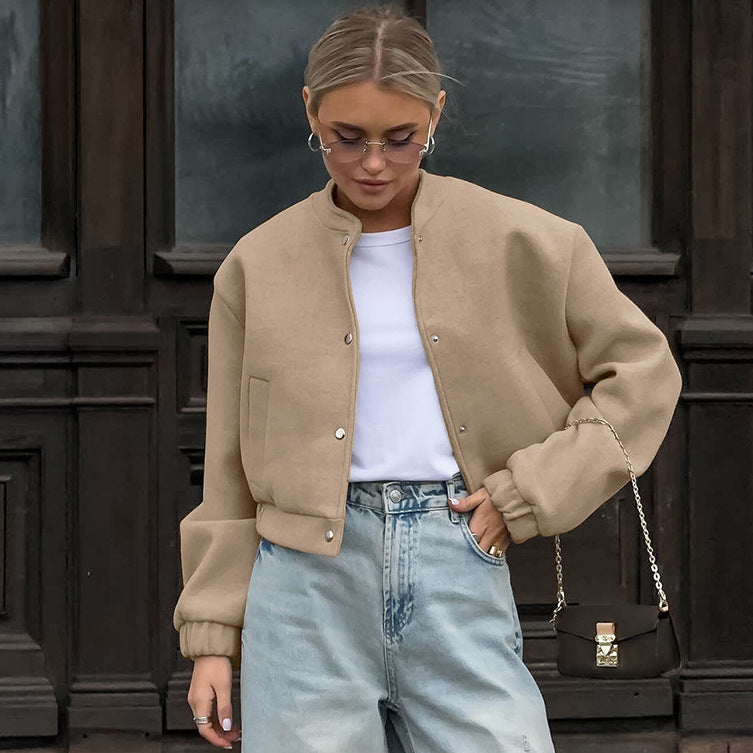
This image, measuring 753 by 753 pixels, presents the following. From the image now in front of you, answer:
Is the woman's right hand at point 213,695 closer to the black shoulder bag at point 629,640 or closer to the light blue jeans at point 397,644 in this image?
the light blue jeans at point 397,644

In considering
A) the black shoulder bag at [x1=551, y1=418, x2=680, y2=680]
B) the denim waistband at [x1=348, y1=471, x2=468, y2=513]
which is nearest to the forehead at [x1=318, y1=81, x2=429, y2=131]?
the denim waistband at [x1=348, y1=471, x2=468, y2=513]

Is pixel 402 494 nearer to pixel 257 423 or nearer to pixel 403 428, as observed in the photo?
pixel 403 428

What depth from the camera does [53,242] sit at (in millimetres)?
4582

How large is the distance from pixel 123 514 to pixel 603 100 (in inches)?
80.0

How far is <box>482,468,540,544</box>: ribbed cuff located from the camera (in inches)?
96.6

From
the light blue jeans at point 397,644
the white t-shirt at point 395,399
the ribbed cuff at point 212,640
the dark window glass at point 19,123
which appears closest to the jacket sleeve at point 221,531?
the ribbed cuff at point 212,640

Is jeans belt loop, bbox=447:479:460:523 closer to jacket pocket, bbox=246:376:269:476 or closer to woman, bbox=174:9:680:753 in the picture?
woman, bbox=174:9:680:753

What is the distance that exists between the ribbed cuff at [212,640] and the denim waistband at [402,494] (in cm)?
38

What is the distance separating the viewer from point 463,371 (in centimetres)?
248

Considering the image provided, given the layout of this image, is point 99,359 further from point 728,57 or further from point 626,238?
point 728,57

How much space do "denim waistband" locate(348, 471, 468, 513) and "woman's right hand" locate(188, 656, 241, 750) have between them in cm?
43

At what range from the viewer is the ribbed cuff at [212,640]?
2.63m

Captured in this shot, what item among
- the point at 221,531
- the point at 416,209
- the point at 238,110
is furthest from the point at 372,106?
the point at 238,110

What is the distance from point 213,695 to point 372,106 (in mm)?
1091
